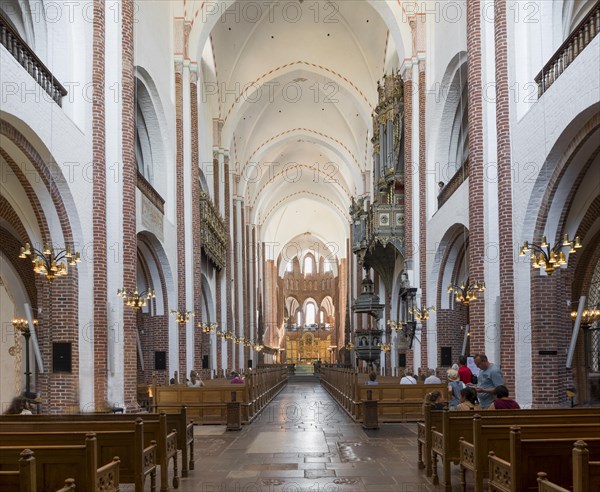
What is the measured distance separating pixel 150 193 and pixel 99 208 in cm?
570

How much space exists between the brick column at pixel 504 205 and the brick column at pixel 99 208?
7885 mm

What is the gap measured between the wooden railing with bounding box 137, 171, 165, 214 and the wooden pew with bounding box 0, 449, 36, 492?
1449 centimetres

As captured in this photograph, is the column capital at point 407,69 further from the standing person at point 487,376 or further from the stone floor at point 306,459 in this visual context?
the standing person at point 487,376

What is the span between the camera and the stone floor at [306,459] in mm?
9180

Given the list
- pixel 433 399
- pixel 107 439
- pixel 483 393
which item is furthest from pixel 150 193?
pixel 107 439

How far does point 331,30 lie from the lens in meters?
34.0

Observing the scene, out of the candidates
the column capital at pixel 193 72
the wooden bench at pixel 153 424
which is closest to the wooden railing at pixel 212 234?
the column capital at pixel 193 72

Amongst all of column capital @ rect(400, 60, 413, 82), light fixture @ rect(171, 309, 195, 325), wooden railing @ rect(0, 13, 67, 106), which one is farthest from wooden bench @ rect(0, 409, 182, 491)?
column capital @ rect(400, 60, 413, 82)

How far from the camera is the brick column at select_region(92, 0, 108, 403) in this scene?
14734 millimetres

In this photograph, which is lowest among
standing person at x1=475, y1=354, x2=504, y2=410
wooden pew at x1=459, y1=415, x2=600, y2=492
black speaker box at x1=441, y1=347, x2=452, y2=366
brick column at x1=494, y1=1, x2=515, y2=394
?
black speaker box at x1=441, y1=347, x2=452, y2=366

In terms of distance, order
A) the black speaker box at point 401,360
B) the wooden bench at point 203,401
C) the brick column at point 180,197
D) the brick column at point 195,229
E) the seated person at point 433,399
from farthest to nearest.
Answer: the black speaker box at point 401,360
the brick column at point 195,229
the brick column at point 180,197
the wooden bench at point 203,401
the seated person at point 433,399

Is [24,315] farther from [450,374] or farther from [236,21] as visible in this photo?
[236,21]

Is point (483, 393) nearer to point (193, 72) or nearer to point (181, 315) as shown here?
point (181, 315)

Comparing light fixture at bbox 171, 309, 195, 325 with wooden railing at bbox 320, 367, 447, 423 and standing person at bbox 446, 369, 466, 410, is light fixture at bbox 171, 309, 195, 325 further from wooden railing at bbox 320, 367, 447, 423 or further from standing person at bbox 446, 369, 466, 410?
standing person at bbox 446, 369, 466, 410
